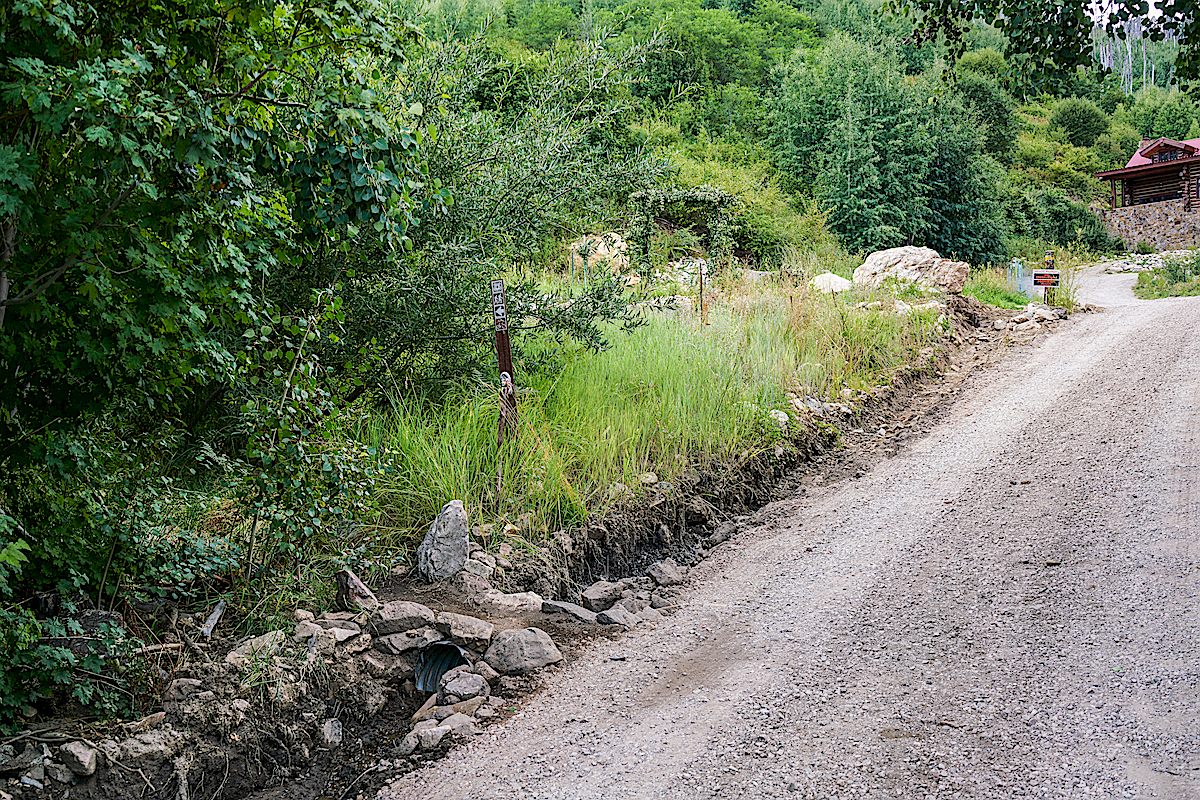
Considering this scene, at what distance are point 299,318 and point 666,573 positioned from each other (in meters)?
2.49

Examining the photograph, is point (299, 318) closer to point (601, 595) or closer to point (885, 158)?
point (601, 595)

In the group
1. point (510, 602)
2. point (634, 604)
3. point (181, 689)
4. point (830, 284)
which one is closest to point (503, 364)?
point (510, 602)

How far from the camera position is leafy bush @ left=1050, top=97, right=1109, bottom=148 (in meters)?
40.8

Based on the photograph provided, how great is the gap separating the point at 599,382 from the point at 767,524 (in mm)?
1456

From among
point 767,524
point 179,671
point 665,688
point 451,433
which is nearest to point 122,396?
point 179,671

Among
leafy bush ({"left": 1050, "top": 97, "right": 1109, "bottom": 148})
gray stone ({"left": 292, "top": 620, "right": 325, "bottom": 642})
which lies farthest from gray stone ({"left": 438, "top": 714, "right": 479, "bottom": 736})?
leafy bush ({"left": 1050, "top": 97, "right": 1109, "bottom": 148})

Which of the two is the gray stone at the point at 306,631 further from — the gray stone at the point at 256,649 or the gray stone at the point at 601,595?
the gray stone at the point at 601,595

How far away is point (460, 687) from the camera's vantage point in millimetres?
3613

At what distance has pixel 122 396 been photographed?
10.1ft

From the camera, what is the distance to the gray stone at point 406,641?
372 cm

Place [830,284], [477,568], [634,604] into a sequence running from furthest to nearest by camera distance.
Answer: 1. [830,284]
2. [634,604]
3. [477,568]

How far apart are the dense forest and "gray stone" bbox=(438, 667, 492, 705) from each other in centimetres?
69

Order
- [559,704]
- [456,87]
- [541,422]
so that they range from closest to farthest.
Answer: [559,704] < [541,422] < [456,87]

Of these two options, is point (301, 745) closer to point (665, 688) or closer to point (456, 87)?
point (665, 688)
